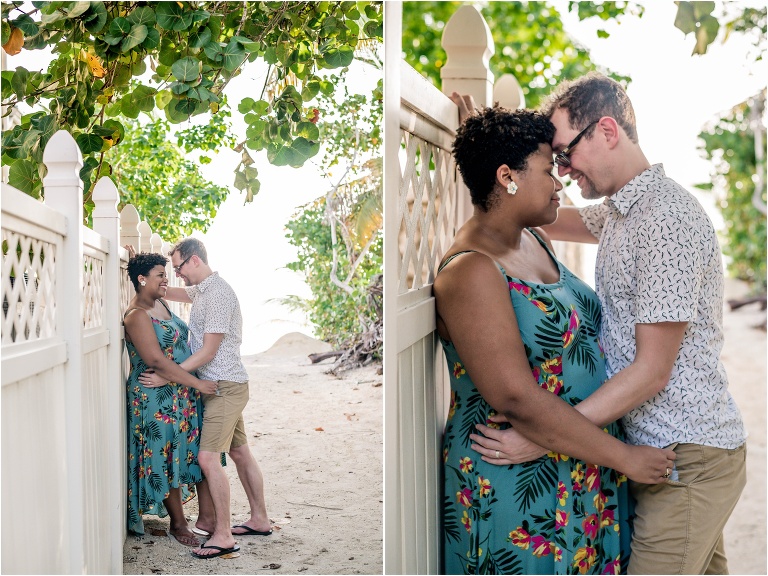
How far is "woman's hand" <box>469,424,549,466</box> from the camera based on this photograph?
169cm

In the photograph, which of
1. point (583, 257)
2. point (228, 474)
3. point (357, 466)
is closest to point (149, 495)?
point (228, 474)

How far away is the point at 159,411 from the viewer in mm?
1685

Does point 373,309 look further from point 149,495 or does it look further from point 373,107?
point 149,495

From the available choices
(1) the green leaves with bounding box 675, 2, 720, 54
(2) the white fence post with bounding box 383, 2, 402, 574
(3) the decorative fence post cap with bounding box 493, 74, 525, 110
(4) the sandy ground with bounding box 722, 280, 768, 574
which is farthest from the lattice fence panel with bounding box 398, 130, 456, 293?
(4) the sandy ground with bounding box 722, 280, 768, 574

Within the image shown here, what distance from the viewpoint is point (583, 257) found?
548 cm

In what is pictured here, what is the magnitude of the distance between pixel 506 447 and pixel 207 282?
76 cm

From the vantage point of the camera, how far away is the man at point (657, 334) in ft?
5.37

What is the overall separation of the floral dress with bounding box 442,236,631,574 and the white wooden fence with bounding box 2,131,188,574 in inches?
30.7

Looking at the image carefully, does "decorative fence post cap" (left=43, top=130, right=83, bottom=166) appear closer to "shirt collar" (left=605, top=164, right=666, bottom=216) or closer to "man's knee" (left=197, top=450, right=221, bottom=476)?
"man's knee" (left=197, top=450, right=221, bottom=476)

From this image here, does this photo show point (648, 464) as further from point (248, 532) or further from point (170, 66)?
point (170, 66)

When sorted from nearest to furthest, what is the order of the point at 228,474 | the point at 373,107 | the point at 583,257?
1. the point at 228,474
2. the point at 373,107
3. the point at 583,257

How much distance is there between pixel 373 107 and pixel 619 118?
0.58 metres

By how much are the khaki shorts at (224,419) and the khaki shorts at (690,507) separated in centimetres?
97

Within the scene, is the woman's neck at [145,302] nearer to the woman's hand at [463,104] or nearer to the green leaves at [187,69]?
the green leaves at [187,69]
